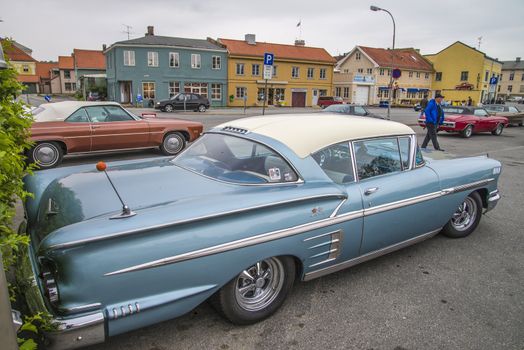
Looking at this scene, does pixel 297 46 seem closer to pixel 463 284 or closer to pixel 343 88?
pixel 343 88

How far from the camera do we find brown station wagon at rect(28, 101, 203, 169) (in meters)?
8.11

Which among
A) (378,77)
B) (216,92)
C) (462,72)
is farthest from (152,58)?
(462,72)

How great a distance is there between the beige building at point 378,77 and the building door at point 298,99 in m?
8.42

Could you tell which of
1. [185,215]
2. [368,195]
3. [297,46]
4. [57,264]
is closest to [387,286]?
[368,195]

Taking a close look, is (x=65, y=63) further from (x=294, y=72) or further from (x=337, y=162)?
(x=337, y=162)

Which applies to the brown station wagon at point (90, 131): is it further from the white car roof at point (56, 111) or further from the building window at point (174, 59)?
the building window at point (174, 59)

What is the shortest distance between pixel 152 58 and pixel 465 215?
3697 cm

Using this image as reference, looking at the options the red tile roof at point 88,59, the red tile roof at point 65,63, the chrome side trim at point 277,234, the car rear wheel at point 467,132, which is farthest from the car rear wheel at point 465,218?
the red tile roof at point 65,63

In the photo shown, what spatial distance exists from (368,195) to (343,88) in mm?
52514

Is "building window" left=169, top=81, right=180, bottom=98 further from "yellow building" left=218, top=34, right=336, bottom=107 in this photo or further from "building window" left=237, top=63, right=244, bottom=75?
"building window" left=237, top=63, right=244, bottom=75

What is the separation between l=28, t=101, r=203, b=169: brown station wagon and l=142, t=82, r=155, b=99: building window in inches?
1163

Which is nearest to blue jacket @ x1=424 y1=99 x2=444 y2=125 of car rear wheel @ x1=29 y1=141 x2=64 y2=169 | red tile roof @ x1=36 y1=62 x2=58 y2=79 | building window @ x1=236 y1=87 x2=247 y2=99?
car rear wheel @ x1=29 y1=141 x2=64 y2=169

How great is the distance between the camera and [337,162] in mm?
3236

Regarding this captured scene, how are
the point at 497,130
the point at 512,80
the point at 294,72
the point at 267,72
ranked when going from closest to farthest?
the point at 267,72 → the point at 497,130 → the point at 294,72 → the point at 512,80
